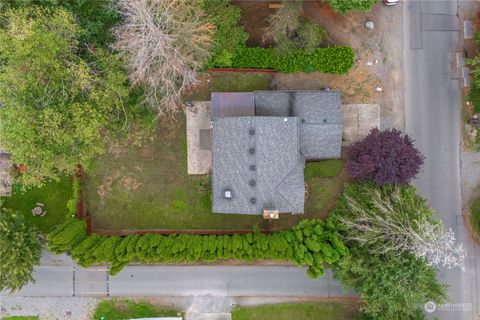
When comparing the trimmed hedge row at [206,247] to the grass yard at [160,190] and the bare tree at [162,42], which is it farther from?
the bare tree at [162,42]

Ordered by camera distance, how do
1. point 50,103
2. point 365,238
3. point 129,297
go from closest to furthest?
point 50,103 → point 365,238 → point 129,297

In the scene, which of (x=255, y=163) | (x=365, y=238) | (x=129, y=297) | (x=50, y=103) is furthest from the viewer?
(x=129, y=297)

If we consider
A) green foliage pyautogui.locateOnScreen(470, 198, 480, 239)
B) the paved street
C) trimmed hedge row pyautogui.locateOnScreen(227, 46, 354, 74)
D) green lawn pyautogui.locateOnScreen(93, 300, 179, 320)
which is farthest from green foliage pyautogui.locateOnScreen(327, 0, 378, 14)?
green lawn pyautogui.locateOnScreen(93, 300, 179, 320)

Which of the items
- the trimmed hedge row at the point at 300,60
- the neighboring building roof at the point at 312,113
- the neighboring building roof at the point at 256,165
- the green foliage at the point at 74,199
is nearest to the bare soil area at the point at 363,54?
the trimmed hedge row at the point at 300,60

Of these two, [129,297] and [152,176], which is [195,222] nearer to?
[152,176]

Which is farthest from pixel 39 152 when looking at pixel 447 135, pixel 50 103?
pixel 447 135

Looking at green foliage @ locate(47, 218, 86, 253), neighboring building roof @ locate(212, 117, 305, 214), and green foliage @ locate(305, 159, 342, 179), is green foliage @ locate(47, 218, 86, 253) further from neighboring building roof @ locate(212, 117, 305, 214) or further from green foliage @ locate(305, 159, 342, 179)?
green foliage @ locate(305, 159, 342, 179)

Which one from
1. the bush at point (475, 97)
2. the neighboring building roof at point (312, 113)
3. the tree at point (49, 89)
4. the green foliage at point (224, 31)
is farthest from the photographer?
the bush at point (475, 97)
